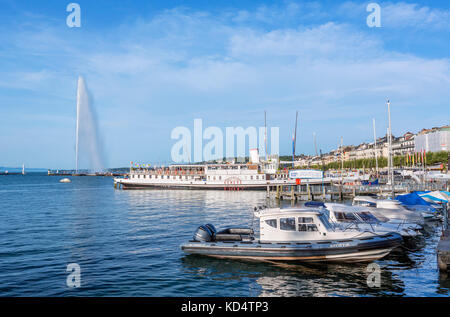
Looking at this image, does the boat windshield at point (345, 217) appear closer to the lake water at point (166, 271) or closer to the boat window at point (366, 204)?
the lake water at point (166, 271)

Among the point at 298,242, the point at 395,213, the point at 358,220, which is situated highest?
the point at 358,220

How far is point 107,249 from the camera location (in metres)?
20.0

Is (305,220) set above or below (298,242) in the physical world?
above

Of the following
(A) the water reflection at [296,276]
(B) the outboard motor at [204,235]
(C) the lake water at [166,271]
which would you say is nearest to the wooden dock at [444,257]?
(C) the lake water at [166,271]

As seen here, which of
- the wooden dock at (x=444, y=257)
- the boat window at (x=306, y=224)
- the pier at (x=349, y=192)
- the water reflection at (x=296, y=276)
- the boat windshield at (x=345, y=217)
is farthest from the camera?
the pier at (x=349, y=192)

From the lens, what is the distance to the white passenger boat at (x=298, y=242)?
16125 millimetres

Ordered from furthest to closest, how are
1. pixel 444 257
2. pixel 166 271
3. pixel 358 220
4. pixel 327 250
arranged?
pixel 358 220 < pixel 327 250 < pixel 166 271 < pixel 444 257

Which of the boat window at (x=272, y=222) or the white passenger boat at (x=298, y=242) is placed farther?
the boat window at (x=272, y=222)

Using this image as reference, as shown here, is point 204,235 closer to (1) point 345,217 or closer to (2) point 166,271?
(2) point 166,271

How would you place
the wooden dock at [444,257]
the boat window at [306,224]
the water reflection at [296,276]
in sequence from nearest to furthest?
the water reflection at [296,276] → the wooden dock at [444,257] → the boat window at [306,224]

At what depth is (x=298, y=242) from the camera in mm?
16734

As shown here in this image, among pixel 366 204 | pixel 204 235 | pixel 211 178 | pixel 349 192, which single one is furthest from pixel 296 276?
pixel 211 178
